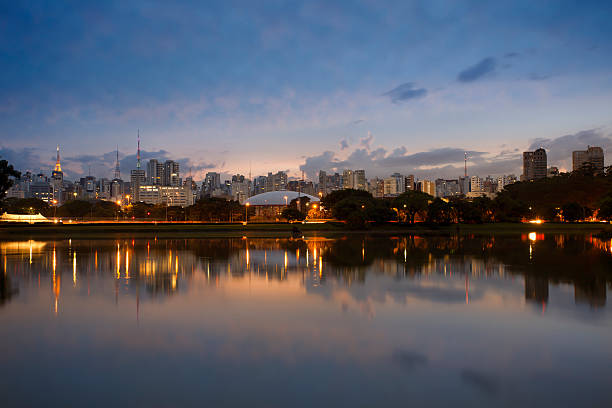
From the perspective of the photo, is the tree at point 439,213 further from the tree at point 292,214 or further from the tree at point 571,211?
the tree at point 571,211

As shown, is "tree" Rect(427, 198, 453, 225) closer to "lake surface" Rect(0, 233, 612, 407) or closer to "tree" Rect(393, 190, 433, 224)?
"tree" Rect(393, 190, 433, 224)

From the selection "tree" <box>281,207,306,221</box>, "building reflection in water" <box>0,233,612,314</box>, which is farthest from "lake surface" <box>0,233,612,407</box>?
"tree" <box>281,207,306,221</box>

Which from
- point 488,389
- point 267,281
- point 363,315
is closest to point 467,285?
point 363,315

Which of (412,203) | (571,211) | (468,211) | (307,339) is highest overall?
(412,203)

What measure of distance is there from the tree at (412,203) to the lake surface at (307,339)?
47502 millimetres

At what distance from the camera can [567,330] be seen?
923 cm

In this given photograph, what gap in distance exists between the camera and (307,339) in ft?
28.8

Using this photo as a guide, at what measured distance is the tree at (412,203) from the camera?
2527 inches

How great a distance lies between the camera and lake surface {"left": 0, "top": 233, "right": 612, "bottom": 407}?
20.6 ft

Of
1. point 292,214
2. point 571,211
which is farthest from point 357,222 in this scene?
point 571,211

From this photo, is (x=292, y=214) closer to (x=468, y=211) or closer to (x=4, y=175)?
(x=468, y=211)

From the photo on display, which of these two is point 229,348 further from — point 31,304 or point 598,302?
point 598,302

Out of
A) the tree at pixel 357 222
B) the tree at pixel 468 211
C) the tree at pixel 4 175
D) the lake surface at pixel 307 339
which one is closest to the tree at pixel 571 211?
the tree at pixel 468 211

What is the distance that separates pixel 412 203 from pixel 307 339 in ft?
191
